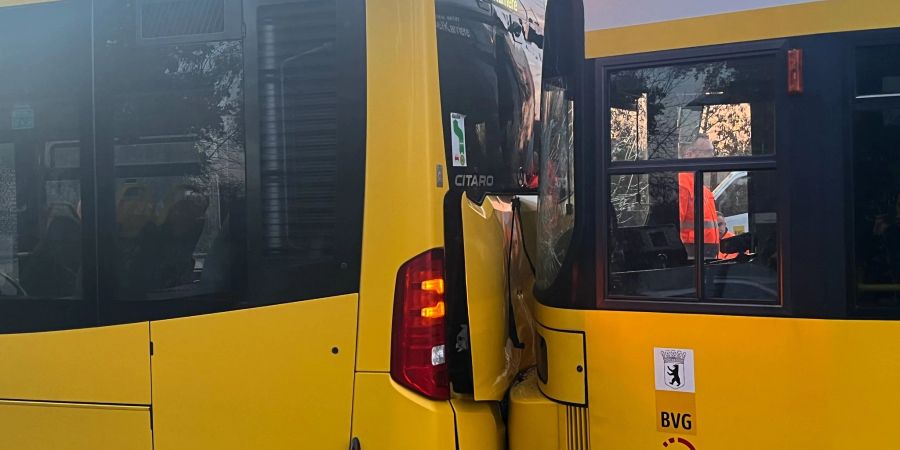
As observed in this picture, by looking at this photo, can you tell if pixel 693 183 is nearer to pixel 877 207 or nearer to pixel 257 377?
pixel 877 207

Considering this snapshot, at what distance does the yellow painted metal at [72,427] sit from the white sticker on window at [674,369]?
1.96 meters

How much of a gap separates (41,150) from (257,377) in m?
1.39

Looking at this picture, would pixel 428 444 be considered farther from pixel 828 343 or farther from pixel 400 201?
pixel 828 343

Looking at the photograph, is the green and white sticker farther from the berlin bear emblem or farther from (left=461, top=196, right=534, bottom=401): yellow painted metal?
the berlin bear emblem

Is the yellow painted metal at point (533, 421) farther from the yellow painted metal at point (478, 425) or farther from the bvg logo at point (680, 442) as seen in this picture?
the bvg logo at point (680, 442)

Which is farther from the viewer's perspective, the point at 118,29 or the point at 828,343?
the point at 118,29

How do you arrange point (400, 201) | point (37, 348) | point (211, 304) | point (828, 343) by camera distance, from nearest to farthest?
point (828, 343) → point (400, 201) → point (211, 304) → point (37, 348)

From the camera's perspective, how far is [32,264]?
3320 mm

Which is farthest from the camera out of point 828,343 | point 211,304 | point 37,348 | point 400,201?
point 37,348

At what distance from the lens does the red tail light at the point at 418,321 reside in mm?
2758

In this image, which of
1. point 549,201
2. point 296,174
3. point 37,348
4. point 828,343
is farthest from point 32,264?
point 828,343

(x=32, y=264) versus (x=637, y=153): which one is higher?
(x=637, y=153)

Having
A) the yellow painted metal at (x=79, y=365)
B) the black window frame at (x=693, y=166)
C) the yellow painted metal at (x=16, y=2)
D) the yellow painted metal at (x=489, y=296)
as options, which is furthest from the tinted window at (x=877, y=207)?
the yellow painted metal at (x=16, y=2)

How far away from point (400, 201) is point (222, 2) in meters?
1.03
